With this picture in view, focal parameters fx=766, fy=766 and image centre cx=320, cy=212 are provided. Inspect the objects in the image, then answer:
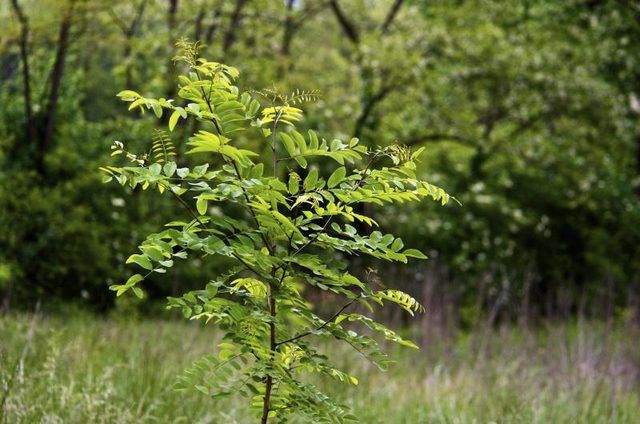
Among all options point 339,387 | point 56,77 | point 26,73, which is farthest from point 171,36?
point 339,387

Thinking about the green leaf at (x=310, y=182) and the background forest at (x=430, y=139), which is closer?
the green leaf at (x=310, y=182)

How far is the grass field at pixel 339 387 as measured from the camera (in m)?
3.59

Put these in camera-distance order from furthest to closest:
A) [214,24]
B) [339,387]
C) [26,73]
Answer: [214,24] < [26,73] < [339,387]

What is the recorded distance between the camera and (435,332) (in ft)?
26.2

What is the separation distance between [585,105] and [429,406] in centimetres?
1086

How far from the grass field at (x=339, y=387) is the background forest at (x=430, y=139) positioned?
31cm

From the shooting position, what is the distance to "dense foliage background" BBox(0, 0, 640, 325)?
913 cm

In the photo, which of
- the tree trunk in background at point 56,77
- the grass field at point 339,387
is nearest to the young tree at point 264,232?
the grass field at point 339,387

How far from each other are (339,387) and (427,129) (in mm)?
9168

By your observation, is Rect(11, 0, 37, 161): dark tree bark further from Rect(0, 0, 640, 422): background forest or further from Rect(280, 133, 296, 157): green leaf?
Rect(280, 133, 296, 157): green leaf

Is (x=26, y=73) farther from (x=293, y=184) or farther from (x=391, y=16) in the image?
(x=293, y=184)

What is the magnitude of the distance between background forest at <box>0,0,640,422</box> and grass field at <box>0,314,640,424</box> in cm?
31

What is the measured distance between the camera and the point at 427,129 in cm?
1391

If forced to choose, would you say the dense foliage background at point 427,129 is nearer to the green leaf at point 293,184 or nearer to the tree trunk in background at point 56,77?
the tree trunk in background at point 56,77
